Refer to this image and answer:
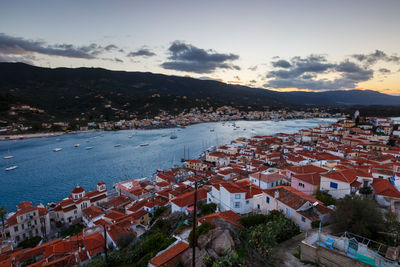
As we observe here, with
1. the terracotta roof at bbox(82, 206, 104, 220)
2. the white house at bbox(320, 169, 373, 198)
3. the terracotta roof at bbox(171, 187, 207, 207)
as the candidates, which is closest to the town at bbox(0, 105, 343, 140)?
the terracotta roof at bbox(82, 206, 104, 220)

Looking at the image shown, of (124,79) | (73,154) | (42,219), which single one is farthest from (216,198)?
(124,79)

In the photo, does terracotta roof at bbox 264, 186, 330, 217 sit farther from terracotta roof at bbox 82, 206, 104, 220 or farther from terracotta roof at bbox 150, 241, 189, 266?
terracotta roof at bbox 82, 206, 104, 220

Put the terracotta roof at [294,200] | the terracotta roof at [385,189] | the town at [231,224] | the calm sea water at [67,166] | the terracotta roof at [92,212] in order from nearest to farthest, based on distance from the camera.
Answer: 1. the town at [231,224]
2. the terracotta roof at [294,200]
3. the terracotta roof at [385,189]
4. the terracotta roof at [92,212]
5. the calm sea water at [67,166]

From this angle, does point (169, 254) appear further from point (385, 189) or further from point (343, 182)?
point (385, 189)

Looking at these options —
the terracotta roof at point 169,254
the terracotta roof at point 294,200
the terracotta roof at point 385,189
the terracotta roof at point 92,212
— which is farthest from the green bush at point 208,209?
the terracotta roof at point 92,212

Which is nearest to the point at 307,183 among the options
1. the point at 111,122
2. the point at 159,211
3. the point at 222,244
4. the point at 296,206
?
the point at 296,206

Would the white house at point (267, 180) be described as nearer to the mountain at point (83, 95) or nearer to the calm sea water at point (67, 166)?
the calm sea water at point (67, 166)
